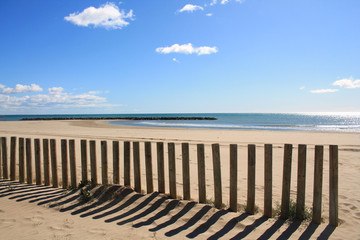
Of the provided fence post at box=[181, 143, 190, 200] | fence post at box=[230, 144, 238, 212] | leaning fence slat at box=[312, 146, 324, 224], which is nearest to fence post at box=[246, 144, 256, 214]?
fence post at box=[230, 144, 238, 212]

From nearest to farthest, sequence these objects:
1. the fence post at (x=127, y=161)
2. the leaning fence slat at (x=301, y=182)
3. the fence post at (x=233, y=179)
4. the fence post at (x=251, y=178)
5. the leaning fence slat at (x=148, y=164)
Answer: the leaning fence slat at (x=301, y=182), the fence post at (x=251, y=178), the fence post at (x=233, y=179), the leaning fence slat at (x=148, y=164), the fence post at (x=127, y=161)

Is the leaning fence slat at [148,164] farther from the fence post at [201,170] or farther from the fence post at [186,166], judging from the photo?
the fence post at [201,170]

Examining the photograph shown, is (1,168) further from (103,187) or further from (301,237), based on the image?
(301,237)

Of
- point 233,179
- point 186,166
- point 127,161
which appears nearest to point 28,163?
point 127,161

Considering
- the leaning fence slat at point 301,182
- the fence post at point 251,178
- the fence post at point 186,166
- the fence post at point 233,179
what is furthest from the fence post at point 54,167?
the leaning fence slat at point 301,182

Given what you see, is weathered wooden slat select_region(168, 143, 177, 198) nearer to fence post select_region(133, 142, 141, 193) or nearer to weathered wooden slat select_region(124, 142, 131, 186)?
fence post select_region(133, 142, 141, 193)

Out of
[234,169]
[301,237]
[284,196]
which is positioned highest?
[234,169]

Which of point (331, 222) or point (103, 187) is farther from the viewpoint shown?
point (103, 187)

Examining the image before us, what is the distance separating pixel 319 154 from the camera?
3.47 metres

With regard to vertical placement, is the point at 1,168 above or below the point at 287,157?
below

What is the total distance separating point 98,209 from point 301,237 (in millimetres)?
3029

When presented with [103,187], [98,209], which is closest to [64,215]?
[98,209]

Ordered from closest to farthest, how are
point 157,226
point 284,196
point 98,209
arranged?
point 157,226 → point 284,196 → point 98,209

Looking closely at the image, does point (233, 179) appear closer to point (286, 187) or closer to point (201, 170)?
point (201, 170)
